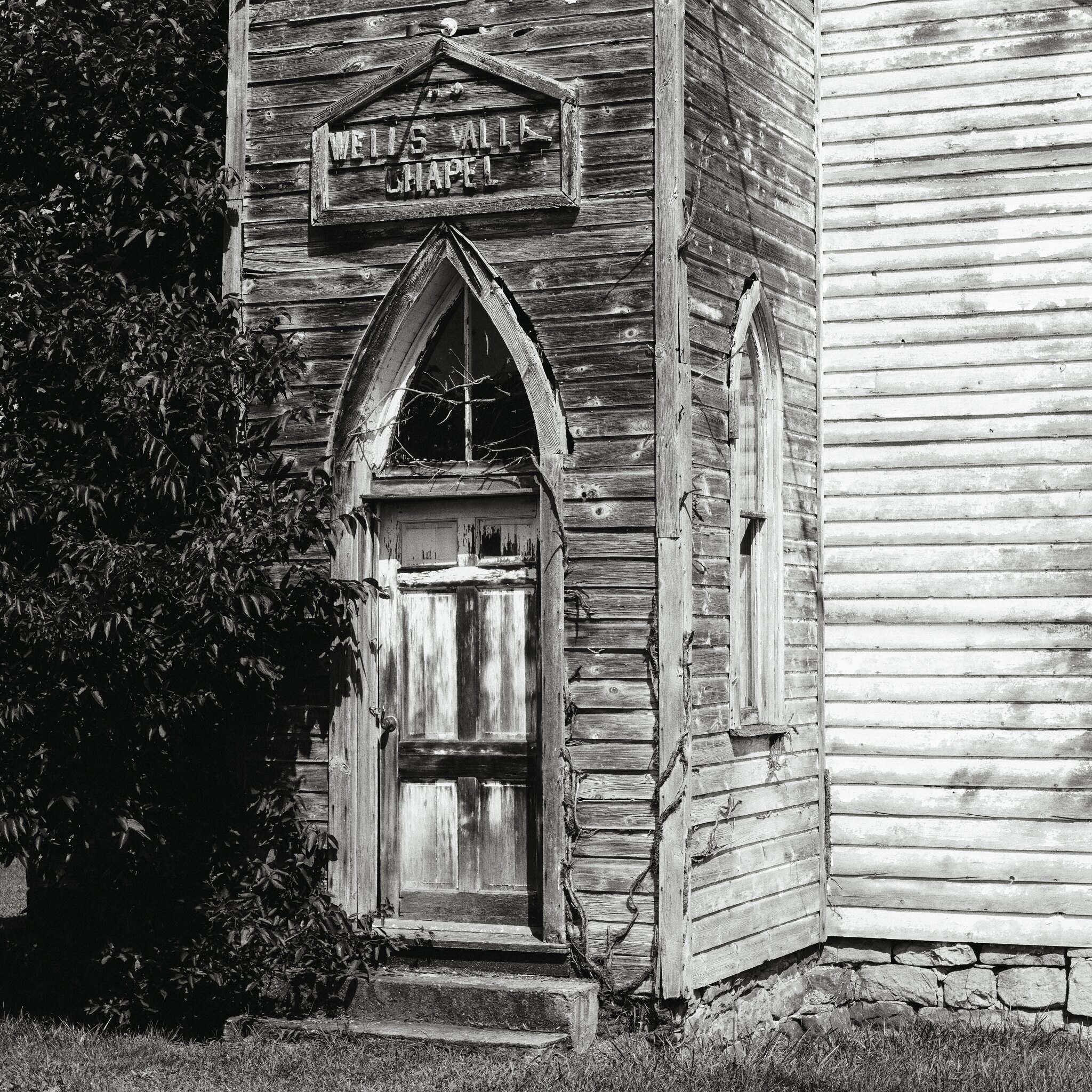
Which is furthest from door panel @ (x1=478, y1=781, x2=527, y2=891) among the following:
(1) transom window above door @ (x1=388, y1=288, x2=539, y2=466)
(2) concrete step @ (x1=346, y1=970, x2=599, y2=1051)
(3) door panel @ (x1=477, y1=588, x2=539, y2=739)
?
(1) transom window above door @ (x1=388, y1=288, x2=539, y2=466)

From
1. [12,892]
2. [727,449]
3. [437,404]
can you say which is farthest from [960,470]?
[12,892]

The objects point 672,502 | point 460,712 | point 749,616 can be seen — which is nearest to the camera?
point 672,502

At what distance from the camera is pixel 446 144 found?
8.51 meters

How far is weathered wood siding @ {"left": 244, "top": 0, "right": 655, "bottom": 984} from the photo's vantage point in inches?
314

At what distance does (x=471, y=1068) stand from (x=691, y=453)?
3.10 m

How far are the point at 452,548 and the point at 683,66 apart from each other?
271 cm

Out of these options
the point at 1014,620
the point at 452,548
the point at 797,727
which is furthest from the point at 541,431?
the point at 1014,620

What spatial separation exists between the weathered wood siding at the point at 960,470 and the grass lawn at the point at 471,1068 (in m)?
1.26

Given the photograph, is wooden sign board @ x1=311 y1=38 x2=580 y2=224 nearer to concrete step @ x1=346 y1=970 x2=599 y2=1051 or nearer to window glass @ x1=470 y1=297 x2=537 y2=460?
window glass @ x1=470 y1=297 x2=537 y2=460

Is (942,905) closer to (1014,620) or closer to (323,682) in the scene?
(1014,620)

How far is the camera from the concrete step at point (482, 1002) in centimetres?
765

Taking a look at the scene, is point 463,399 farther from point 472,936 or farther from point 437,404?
point 472,936

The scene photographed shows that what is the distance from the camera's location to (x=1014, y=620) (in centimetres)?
941

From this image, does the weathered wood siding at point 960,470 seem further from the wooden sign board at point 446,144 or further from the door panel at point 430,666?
the door panel at point 430,666
